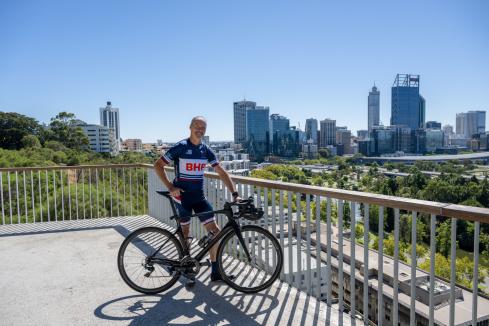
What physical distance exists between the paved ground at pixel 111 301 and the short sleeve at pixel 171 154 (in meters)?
1.21

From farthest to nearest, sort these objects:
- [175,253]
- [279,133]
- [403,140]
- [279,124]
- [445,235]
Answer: [403,140], [279,124], [279,133], [445,235], [175,253]

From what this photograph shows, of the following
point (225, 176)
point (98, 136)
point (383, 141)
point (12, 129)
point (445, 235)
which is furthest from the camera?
point (383, 141)

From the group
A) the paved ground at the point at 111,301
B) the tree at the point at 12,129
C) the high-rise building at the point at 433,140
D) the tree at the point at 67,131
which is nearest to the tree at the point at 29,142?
the tree at the point at 12,129

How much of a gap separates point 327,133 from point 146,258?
149m

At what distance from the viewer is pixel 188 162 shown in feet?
10.5

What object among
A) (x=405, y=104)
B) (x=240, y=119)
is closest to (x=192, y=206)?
(x=240, y=119)

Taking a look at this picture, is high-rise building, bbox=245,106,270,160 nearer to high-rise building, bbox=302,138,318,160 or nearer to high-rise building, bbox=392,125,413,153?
high-rise building, bbox=302,138,318,160

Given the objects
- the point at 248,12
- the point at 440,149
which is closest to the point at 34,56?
the point at 248,12

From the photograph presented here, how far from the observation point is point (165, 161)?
3.11m

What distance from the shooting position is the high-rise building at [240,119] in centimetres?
13512

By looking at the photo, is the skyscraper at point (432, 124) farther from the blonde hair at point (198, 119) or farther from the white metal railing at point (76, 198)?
the blonde hair at point (198, 119)

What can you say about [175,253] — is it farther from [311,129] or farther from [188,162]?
[311,129]

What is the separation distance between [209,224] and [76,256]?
2141 mm

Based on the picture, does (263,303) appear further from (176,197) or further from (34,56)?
(34,56)
